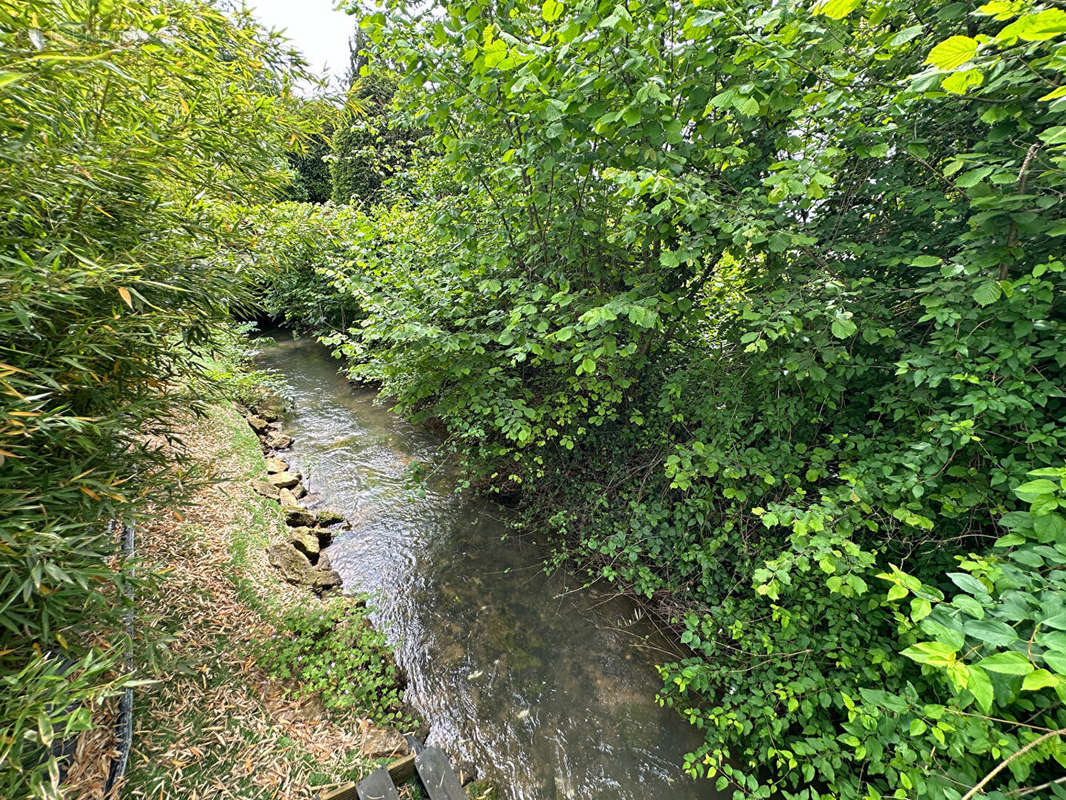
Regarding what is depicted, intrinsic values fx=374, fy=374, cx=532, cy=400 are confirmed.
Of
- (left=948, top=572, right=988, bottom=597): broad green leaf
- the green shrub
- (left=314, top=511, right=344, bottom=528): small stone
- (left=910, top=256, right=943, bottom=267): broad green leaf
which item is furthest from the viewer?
(left=314, top=511, right=344, bottom=528): small stone

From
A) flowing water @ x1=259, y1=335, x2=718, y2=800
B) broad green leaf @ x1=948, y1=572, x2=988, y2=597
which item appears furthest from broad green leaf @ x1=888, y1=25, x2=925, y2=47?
flowing water @ x1=259, y1=335, x2=718, y2=800

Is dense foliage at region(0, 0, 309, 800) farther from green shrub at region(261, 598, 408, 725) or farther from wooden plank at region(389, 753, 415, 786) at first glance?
wooden plank at region(389, 753, 415, 786)

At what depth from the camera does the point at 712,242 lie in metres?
1.81

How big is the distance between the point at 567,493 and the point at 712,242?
2.35 metres

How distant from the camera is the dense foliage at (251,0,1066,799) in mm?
1183

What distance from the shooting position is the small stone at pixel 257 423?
553cm

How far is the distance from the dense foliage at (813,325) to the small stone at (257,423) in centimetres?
388

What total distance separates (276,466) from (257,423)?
1.51 m

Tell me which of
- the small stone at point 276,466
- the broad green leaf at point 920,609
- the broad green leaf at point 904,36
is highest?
the broad green leaf at point 904,36

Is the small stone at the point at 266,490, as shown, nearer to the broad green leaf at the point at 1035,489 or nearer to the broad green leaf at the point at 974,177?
the broad green leaf at the point at 1035,489

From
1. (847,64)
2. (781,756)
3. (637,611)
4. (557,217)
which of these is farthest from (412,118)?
(781,756)

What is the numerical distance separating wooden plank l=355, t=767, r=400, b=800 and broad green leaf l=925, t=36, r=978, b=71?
306 cm

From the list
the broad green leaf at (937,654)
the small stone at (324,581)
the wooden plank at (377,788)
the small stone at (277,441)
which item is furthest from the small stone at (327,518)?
the broad green leaf at (937,654)

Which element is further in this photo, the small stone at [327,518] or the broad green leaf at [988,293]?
the small stone at [327,518]
